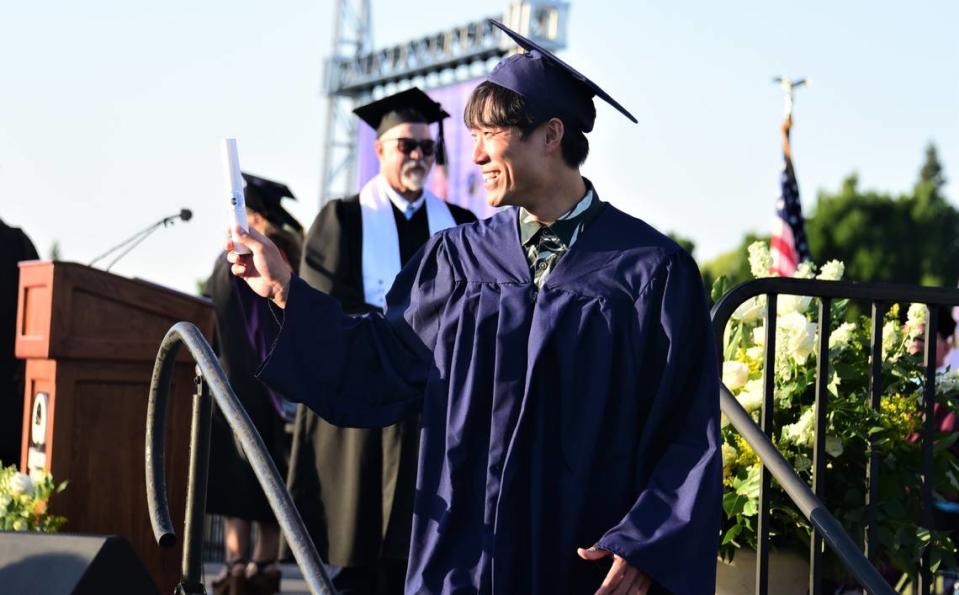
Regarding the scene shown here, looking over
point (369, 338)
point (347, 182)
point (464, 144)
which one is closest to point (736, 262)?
point (347, 182)

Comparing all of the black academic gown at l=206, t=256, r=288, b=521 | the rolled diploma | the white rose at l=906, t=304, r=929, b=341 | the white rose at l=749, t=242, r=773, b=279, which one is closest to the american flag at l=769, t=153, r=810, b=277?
the black academic gown at l=206, t=256, r=288, b=521

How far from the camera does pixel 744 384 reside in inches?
195

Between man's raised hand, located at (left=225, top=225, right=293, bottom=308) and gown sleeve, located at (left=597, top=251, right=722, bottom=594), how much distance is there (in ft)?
2.73

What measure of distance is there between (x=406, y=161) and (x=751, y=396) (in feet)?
8.34

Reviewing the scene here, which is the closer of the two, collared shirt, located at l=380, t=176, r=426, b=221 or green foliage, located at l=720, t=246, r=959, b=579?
green foliage, located at l=720, t=246, r=959, b=579

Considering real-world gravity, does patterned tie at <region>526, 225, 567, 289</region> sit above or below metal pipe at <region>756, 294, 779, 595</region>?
above

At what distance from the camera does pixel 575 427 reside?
3178 millimetres

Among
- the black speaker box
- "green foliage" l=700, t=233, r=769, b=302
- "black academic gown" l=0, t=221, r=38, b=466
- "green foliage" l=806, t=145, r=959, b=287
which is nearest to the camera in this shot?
the black speaker box

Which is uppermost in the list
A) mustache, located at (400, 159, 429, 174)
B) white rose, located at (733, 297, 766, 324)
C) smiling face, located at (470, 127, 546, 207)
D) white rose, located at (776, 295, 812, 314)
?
mustache, located at (400, 159, 429, 174)

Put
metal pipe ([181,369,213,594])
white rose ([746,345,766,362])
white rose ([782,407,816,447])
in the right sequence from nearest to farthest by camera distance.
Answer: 1. metal pipe ([181,369,213,594])
2. white rose ([782,407,816,447])
3. white rose ([746,345,766,362])

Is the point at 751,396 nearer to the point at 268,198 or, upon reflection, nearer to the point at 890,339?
the point at 890,339

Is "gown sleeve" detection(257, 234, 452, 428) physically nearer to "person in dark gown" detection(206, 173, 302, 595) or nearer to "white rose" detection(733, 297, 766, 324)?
"white rose" detection(733, 297, 766, 324)

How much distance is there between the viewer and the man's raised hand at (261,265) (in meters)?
3.41

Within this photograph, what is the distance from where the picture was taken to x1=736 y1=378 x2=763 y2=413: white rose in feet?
16.0
